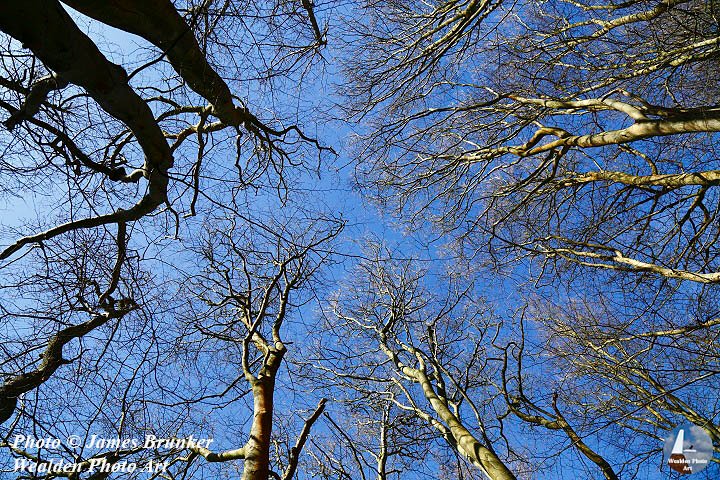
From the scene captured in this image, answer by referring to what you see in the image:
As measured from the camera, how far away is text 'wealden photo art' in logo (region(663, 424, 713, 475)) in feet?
15.9

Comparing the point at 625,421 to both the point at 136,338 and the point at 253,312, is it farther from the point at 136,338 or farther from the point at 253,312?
the point at 136,338

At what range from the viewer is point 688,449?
5.11 meters

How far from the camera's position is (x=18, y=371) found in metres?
2.92

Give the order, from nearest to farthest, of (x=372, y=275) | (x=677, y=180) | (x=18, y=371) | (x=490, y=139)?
1. (x=18, y=371)
2. (x=677, y=180)
3. (x=490, y=139)
4. (x=372, y=275)

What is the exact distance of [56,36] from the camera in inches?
102

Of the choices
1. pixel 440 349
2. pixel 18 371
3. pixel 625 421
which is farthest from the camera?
pixel 440 349

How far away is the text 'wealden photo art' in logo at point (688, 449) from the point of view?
483cm

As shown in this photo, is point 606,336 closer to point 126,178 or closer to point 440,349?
point 440,349

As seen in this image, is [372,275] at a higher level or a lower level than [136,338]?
higher

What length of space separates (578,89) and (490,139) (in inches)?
52.2

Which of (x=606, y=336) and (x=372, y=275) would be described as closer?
(x=606, y=336)

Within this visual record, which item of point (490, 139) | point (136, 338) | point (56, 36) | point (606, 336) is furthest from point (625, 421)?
point (56, 36)

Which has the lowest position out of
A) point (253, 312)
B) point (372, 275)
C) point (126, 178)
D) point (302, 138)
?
point (126, 178)

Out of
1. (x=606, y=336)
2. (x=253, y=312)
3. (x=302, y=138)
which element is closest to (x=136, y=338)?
(x=302, y=138)
